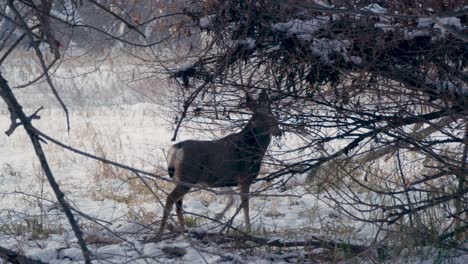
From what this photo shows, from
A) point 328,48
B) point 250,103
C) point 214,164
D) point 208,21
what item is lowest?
point 214,164

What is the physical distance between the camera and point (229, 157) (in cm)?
665

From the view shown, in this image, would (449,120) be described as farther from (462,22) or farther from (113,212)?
(113,212)

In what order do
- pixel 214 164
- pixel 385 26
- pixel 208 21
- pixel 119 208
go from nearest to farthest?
1. pixel 385 26
2. pixel 208 21
3. pixel 214 164
4. pixel 119 208

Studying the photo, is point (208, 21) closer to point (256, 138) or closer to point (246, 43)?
point (246, 43)

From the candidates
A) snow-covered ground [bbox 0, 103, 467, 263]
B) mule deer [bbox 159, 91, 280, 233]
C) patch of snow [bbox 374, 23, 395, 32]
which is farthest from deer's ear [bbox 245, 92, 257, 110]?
patch of snow [bbox 374, 23, 395, 32]

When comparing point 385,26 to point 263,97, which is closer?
point 385,26

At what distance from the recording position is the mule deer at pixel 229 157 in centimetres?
580

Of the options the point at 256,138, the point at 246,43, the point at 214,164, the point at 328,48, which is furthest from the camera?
the point at 214,164

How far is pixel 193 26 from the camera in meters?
6.05

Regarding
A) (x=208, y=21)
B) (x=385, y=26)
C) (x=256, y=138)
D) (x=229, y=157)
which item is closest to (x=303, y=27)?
(x=385, y=26)

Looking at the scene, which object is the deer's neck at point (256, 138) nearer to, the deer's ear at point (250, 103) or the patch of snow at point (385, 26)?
the deer's ear at point (250, 103)

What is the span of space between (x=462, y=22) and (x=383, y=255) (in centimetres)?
176

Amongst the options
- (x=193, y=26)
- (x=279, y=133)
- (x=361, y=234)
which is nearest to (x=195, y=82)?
(x=193, y=26)

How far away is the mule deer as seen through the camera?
5804 millimetres
